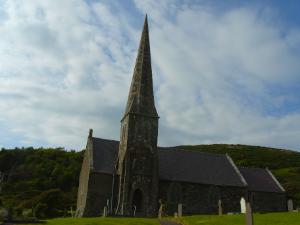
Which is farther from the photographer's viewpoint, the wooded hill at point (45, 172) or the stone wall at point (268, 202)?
the wooded hill at point (45, 172)

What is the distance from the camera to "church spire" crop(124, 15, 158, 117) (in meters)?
50.5

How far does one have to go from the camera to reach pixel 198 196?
51062mm

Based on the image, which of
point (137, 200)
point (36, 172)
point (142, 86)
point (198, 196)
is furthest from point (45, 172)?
point (198, 196)

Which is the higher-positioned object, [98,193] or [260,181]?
[260,181]

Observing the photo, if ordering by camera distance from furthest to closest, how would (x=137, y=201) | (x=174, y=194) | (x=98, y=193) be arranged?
(x=174, y=194), (x=137, y=201), (x=98, y=193)

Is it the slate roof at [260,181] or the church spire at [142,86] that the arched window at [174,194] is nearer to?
the church spire at [142,86]

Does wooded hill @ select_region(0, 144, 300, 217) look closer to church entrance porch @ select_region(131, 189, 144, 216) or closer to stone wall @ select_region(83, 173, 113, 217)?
stone wall @ select_region(83, 173, 113, 217)

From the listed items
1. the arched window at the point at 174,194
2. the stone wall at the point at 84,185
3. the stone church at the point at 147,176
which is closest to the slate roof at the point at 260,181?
the stone church at the point at 147,176

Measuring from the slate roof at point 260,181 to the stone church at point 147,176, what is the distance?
0.21m

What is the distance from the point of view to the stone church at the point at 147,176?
4666cm

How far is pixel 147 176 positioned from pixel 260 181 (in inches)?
778

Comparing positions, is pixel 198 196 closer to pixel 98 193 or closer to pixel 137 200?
pixel 137 200

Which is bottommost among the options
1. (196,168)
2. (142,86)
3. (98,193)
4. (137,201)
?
(137,201)

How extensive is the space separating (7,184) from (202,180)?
4713 centimetres
